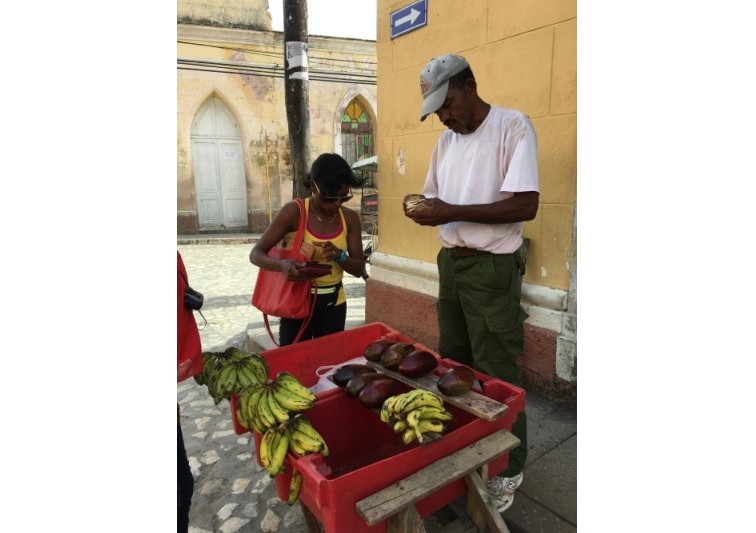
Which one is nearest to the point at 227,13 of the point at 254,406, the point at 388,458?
the point at 254,406

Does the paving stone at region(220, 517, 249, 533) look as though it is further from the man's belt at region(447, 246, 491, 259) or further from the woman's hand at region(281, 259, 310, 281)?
the man's belt at region(447, 246, 491, 259)

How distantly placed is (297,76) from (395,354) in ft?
11.5

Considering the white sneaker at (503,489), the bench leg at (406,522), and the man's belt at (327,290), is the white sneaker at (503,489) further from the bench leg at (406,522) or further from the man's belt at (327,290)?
the man's belt at (327,290)

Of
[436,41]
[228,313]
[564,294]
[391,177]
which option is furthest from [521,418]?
[228,313]

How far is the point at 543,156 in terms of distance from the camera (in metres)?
3.27

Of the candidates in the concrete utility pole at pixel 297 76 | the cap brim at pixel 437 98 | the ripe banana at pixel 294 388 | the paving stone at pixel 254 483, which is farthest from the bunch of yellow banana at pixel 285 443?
the concrete utility pole at pixel 297 76

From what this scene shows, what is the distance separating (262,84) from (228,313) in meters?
10.6

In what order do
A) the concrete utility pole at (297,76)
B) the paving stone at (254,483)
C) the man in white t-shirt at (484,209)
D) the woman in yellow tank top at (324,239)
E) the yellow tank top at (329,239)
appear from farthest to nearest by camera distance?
the concrete utility pole at (297,76)
the yellow tank top at (329,239)
the woman in yellow tank top at (324,239)
the paving stone at (254,483)
the man in white t-shirt at (484,209)

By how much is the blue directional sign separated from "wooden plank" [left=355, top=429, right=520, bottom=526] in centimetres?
364

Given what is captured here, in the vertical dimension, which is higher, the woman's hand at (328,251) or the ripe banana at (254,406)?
the woman's hand at (328,251)

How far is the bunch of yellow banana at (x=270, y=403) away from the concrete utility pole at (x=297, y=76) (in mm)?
3172

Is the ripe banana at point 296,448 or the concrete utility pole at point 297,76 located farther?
the concrete utility pole at point 297,76

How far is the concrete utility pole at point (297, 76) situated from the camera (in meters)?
4.64

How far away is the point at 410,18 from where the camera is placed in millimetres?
4211
